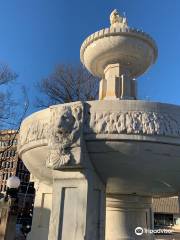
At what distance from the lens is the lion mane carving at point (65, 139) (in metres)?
4.34

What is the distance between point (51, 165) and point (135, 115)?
1.39 m

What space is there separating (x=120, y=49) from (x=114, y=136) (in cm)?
310

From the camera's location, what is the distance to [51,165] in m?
4.37

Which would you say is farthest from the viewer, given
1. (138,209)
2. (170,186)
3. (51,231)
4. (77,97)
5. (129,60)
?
(77,97)

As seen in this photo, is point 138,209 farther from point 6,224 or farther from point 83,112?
point 6,224

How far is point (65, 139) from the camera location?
441 centimetres

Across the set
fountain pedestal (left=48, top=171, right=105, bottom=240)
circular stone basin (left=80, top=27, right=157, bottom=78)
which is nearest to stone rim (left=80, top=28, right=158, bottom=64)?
circular stone basin (left=80, top=27, right=157, bottom=78)

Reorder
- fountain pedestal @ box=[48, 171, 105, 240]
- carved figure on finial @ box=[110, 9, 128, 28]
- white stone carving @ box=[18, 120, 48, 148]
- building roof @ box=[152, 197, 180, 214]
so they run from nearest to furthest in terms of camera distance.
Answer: fountain pedestal @ box=[48, 171, 105, 240] < white stone carving @ box=[18, 120, 48, 148] < carved figure on finial @ box=[110, 9, 128, 28] < building roof @ box=[152, 197, 180, 214]

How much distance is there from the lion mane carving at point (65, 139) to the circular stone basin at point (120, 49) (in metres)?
2.81

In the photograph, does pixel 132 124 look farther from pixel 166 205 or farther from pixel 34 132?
pixel 166 205

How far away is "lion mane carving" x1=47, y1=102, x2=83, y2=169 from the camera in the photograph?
434 centimetres

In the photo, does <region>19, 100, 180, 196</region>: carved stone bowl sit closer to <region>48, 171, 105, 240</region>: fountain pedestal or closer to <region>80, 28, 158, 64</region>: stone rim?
<region>48, 171, 105, 240</region>: fountain pedestal

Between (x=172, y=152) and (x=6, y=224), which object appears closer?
(x=172, y=152)

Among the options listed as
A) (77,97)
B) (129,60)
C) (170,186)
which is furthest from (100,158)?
(77,97)
